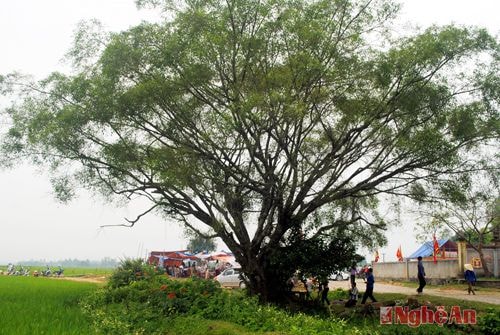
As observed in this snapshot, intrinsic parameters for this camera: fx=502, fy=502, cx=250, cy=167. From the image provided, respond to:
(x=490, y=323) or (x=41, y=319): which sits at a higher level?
(x=41, y=319)

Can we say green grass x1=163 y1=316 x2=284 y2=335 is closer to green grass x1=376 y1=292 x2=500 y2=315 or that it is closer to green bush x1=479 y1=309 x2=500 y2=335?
green bush x1=479 y1=309 x2=500 y2=335

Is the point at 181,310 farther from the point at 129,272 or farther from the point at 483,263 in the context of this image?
the point at 483,263

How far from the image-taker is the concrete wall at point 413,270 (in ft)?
83.6

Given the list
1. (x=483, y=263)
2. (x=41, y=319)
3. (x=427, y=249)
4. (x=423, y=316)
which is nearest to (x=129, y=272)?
(x=41, y=319)

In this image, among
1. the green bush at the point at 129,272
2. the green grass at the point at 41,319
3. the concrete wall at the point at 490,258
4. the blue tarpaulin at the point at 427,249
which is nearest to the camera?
the green grass at the point at 41,319

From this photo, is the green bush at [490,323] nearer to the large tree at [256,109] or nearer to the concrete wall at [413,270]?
the large tree at [256,109]

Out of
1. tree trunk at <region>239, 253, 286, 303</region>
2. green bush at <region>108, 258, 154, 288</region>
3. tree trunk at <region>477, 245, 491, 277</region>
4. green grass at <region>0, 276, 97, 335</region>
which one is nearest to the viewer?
green grass at <region>0, 276, 97, 335</region>

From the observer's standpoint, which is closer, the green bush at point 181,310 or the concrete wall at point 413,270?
the green bush at point 181,310

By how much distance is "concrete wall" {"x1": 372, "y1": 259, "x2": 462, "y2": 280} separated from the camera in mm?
25469

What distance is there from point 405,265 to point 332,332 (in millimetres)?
21283

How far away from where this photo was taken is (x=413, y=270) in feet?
93.9

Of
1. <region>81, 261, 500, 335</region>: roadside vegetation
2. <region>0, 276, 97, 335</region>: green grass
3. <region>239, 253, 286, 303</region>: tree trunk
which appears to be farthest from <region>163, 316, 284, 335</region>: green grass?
<region>239, 253, 286, 303</region>: tree trunk

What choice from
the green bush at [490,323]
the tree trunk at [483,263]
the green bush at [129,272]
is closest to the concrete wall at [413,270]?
the tree trunk at [483,263]

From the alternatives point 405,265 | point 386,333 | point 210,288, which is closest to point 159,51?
point 210,288
